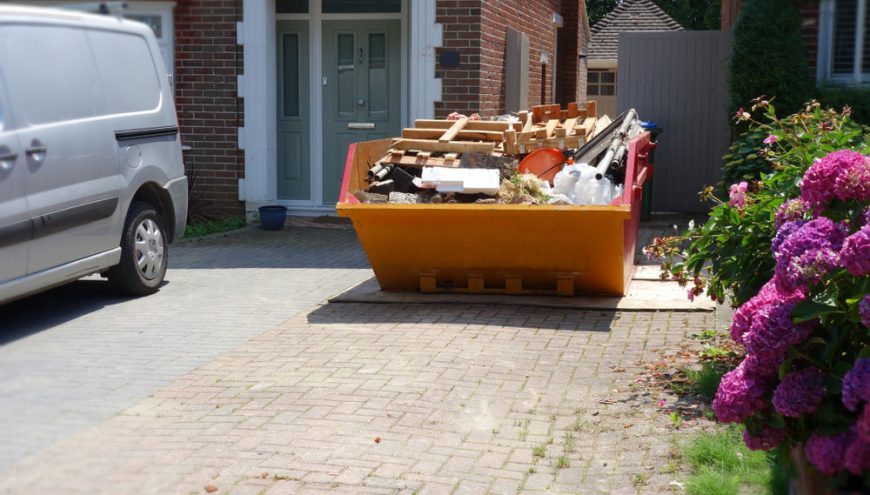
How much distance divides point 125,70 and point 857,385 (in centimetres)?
218

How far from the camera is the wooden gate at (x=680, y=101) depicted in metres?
14.4

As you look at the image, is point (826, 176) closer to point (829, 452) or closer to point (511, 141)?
point (829, 452)

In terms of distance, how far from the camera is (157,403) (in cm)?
543

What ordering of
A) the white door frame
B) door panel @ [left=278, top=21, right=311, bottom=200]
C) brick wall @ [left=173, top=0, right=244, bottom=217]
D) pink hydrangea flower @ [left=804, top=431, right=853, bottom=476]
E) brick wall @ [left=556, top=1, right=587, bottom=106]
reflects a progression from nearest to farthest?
pink hydrangea flower @ [left=804, top=431, right=853, bottom=476], the white door frame, brick wall @ [left=173, top=0, right=244, bottom=217], door panel @ [left=278, top=21, right=311, bottom=200], brick wall @ [left=556, top=1, right=587, bottom=106]

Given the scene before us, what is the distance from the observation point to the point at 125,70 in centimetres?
221

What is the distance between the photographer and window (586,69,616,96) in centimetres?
3431

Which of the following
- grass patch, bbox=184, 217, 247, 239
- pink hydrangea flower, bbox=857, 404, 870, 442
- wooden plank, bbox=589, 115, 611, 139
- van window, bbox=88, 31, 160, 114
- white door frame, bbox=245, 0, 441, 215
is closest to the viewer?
van window, bbox=88, 31, 160, 114

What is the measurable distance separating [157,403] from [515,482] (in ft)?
6.95

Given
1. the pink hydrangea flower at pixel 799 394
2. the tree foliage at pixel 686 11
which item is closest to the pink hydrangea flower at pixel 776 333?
the pink hydrangea flower at pixel 799 394

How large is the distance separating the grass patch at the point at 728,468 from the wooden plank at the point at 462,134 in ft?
15.0

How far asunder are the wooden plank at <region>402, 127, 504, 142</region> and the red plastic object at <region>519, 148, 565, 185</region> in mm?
354

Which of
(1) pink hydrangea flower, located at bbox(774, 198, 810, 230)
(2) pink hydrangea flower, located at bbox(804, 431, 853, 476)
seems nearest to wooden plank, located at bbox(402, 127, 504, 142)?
(1) pink hydrangea flower, located at bbox(774, 198, 810, 230)

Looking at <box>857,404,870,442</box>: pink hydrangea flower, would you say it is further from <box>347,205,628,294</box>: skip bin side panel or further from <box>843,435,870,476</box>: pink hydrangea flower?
<box>347,205,628,294</box>: skip bin side panel

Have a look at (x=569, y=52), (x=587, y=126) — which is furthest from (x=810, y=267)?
(x=569, y=52)
